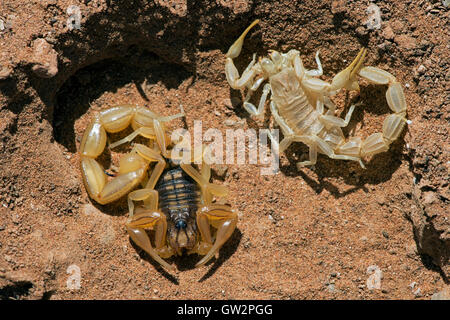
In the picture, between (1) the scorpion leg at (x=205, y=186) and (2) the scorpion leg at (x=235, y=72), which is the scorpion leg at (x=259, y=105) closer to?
(2) the scorpion leg at (x=235, y=72)

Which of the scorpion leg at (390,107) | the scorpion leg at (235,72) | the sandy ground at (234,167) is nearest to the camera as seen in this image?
the sandy ground at (234,167)

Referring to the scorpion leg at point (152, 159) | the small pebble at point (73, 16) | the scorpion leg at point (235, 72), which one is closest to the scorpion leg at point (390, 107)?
the scorpion leg at point (235, 72)

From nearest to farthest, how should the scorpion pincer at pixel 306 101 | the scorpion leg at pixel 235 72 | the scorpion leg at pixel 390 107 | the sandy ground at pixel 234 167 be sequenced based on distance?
the sandy ground at pixel 234 167, the scorpion leg at pixel 390 107, the scorpion pincer at pixel 306 101, the scorpion leg at pixel 235 72

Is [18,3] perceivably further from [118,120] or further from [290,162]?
[290,162]

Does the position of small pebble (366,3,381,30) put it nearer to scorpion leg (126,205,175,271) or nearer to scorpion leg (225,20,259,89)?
scorpion leg (225,20,259,89)

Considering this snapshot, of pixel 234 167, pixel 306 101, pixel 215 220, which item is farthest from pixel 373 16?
pixel 215 220

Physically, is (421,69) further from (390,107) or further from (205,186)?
(205,186)
